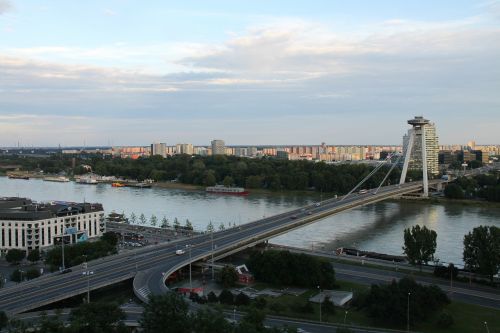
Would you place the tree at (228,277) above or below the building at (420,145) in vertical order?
below

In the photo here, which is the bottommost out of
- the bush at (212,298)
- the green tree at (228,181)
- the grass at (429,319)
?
the grass at (429,319)

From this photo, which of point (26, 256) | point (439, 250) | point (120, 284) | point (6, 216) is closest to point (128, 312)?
point (120, 284)

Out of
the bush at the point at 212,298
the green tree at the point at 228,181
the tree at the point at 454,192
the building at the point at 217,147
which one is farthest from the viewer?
the building at the point at 217,147

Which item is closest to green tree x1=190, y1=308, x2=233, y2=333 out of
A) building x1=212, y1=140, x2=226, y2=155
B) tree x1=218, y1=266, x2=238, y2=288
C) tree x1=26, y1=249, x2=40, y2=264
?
tree x1=218, y1=266, x2=238, y2=288

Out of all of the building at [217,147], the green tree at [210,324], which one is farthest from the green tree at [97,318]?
the building at [217,147]

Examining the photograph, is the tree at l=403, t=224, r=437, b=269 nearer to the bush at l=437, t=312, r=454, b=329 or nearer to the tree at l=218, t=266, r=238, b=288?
the bush at l=437, t=312, r=454, b=329

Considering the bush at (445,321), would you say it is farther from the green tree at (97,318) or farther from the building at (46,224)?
the building at (46,224)

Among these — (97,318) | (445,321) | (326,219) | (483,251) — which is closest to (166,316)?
(97,318)

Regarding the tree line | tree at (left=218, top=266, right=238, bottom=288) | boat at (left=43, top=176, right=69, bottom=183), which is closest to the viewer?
tree at (left=218, top=266, right=238, bottom=288)
